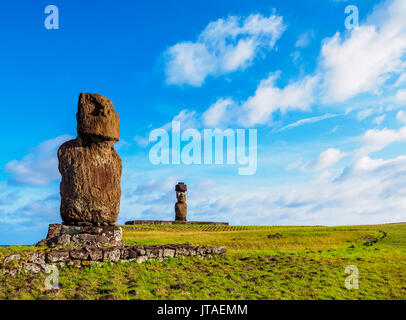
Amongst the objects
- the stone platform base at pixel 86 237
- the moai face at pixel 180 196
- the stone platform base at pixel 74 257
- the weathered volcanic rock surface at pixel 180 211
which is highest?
the moai face at pixel 180 196

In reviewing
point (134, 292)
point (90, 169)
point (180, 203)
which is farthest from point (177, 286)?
point (180, 203)

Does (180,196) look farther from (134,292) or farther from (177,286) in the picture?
(134,292)

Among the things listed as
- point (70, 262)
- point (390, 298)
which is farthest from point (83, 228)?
point (390, 298)

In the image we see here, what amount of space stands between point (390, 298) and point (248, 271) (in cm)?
538

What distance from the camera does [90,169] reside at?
15.2 metres

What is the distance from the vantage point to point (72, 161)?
15188 millimetres

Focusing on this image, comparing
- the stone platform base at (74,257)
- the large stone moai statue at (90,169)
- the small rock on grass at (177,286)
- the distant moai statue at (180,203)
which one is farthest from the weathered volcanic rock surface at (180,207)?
the small rock on grass at (177,286)

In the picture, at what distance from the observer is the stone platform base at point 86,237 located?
14612 millimetres

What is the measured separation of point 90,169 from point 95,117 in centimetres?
245

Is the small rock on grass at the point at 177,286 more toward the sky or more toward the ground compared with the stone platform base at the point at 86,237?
more toward the ground

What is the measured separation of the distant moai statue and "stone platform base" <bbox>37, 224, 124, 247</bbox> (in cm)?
3053

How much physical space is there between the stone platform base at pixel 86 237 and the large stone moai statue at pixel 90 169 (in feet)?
1.02

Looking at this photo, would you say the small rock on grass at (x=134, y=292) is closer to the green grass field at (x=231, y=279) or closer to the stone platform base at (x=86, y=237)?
the green grass field at (x=231, y=279)
